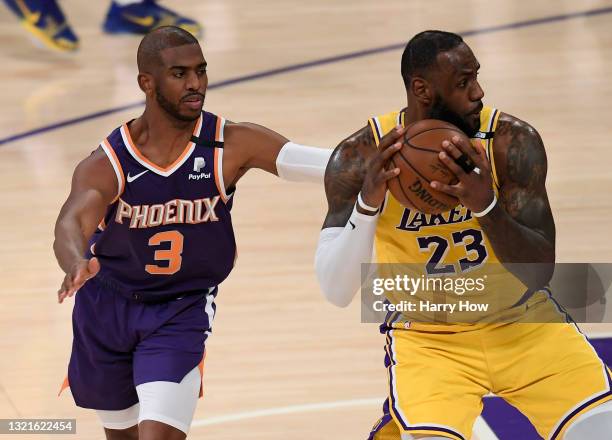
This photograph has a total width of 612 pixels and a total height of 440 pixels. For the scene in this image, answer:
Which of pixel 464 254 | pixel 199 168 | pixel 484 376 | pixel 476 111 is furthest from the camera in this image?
pixel 199 168

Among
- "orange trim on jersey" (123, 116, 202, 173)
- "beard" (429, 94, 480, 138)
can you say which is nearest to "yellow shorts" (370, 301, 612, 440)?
"beard" (429, 94, 480, 138)

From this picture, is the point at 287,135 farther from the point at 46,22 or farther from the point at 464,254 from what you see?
the point at 464,254

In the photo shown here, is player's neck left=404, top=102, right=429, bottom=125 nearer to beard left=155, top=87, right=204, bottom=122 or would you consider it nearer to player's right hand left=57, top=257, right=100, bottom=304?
beard left=155, top=87, right=204, bottom=122

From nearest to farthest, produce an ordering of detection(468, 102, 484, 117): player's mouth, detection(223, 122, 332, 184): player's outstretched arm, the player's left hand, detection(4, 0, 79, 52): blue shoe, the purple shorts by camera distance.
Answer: the player's left hand → detection(468, 102, 484, 117): player's mouth → the purple shorts → detection(223, 122, 332, 184): player's outstretched arm → detection(4, 0, 79, 52): blue shoe

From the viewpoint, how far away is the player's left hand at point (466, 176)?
14.1ft

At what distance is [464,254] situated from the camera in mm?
4781

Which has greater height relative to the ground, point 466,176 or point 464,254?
point 466,176

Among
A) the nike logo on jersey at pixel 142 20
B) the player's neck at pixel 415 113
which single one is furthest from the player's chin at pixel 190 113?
the nike logo on jersey at pixel 142 20

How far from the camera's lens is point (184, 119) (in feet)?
16.4

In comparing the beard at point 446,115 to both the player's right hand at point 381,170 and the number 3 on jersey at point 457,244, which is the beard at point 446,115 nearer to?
the player's right hand at point 381,170

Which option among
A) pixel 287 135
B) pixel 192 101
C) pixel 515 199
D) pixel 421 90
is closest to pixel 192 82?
pixel 192 101

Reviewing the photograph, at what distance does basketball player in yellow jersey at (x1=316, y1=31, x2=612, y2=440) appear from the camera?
14.7ft

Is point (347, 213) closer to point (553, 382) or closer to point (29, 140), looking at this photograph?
point (553, 382)

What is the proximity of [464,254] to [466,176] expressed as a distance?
539mm
